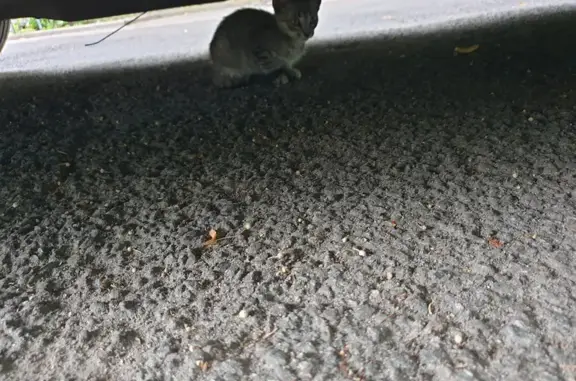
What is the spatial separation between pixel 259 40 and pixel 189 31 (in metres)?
2.98

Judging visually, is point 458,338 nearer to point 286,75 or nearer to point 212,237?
point 212,237

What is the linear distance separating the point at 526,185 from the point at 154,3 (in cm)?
127

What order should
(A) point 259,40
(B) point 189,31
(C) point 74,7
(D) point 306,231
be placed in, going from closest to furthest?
1. (D) point 306,231
2. (C) point 74,7
3. (A) point 259,40
4. (B) point 189,31

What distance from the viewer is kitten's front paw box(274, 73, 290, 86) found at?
9.44 feet

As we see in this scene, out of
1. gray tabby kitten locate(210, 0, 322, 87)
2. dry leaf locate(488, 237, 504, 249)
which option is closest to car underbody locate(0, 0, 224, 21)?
gray tabby kitten locate(210, 0, 322, 87)

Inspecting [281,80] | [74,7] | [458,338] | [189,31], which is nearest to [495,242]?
[458,338]

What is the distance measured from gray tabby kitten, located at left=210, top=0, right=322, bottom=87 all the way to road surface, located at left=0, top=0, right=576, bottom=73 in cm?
116

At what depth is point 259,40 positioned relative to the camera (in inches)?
113

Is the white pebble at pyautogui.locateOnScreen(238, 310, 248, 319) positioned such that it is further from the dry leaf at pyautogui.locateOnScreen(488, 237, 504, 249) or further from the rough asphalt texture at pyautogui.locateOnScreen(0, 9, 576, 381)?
the dry leaf at pyautogui.locateOnScreen(488, 237, 504, 249)

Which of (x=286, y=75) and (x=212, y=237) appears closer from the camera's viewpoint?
(x=212, y=237)

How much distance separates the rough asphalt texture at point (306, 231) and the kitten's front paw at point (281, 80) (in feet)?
0.39

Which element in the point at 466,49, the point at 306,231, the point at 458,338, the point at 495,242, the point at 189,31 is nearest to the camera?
the point at 458,338

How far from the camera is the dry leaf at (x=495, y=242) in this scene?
143 centimetres

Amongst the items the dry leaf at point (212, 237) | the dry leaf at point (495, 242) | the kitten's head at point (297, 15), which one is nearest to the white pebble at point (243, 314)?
the dry leaf at point (212, 237)
